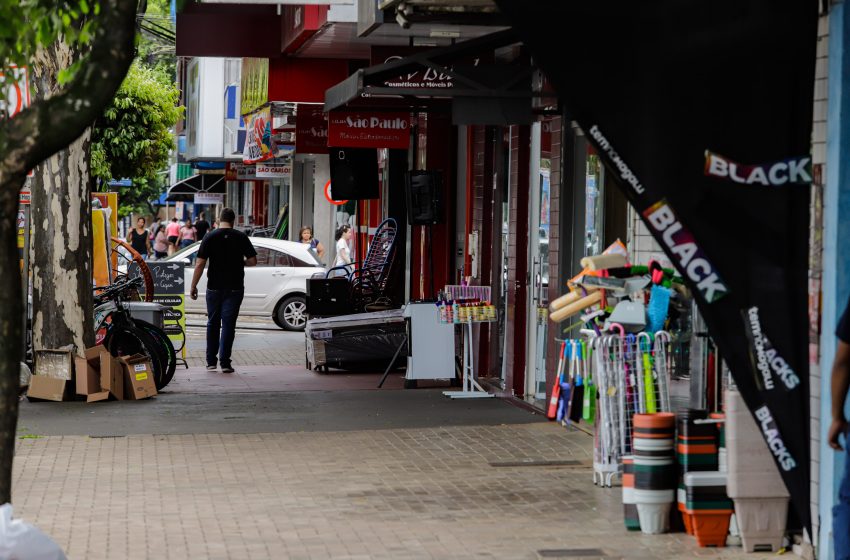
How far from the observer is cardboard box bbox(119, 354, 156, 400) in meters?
14.4

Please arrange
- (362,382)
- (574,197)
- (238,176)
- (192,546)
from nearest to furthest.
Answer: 1. (192,546)
2. (574,197)
3. (362,382)
4. (238,176)

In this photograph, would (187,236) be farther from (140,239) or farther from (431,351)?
(431,351)

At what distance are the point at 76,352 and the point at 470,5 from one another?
5314mm

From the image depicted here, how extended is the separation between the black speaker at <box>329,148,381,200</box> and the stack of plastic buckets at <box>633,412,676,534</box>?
12.0m

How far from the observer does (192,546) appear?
26.5 feet

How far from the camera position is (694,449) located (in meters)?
8.09

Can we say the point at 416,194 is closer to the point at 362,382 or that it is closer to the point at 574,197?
the point at 362,382

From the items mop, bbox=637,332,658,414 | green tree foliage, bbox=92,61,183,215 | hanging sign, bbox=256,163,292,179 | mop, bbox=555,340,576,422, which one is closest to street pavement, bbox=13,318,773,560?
mop, bbox=555,340,576,422

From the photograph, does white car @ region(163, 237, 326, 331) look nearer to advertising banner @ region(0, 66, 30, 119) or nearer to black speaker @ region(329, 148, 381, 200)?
black speaker @ region(329, 148, 381, 200)

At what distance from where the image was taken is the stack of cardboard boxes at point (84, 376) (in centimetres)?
1413

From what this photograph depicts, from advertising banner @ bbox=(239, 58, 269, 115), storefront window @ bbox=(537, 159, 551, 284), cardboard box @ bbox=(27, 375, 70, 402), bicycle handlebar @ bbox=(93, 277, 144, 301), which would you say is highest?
advertising banner @ bbox=(239, 58, 269, 115)

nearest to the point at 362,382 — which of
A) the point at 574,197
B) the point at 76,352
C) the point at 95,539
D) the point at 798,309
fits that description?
the point at 76,352

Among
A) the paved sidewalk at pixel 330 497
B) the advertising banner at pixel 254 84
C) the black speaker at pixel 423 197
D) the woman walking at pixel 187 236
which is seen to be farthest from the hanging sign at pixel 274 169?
the paved sidewalk at pixel 330 497

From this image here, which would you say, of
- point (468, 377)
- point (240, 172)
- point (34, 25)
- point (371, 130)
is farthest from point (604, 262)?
point (240, 172)
